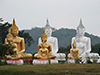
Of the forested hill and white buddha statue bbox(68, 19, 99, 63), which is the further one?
the forested hill

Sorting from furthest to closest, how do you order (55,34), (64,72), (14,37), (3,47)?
(55,34), (14,37), (3,47), (64,72)

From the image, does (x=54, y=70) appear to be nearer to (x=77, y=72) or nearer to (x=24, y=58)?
(x=77, y=72)

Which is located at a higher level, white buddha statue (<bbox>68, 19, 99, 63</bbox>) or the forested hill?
the forested hill

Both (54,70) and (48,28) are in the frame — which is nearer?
(54,70)

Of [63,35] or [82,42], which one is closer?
[82,42]

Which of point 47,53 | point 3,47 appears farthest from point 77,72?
point 47,53

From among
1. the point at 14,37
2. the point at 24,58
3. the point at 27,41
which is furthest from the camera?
the point at 27,41

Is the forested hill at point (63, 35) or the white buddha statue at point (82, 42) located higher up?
the forested hill at point (63, 35)

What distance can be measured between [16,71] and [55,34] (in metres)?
48.0

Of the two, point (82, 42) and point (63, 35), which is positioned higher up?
point (63, 35)

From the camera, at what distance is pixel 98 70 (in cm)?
699

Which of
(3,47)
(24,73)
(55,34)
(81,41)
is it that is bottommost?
(24,73)

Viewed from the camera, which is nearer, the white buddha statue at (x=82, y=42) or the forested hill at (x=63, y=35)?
the white buddha statue at (x=82, y=42)

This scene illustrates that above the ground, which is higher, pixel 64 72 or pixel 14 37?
pixel 14 37
